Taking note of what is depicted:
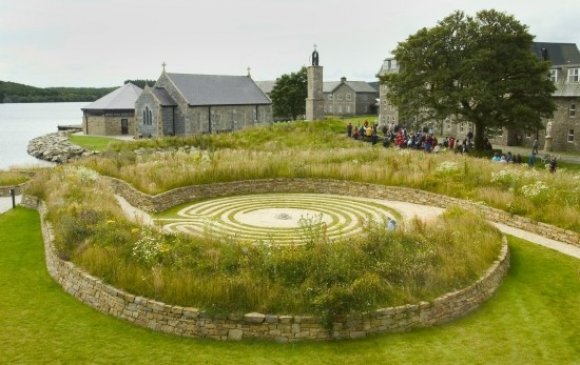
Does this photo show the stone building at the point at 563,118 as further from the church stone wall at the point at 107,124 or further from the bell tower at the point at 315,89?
the church stone wall at the point at 107,124

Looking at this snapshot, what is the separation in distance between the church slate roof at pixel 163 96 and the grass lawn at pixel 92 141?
19.7ft

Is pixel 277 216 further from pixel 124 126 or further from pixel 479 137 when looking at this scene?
pixel 124 126

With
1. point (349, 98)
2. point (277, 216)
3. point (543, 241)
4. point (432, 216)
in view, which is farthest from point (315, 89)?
point (349, 98)

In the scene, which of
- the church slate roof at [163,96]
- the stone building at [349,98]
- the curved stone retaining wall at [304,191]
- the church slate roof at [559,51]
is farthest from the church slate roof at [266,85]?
the curved stone retaining wall at [304,191]

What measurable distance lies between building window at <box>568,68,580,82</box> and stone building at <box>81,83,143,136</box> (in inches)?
1737

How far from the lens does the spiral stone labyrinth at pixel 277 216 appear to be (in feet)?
56.2

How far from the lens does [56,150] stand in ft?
168

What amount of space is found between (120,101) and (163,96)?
40.4 ft

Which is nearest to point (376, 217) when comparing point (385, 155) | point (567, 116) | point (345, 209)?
point (345, 209)

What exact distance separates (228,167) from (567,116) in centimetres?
2909

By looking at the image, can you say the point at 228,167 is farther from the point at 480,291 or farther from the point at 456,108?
the point at 456,108

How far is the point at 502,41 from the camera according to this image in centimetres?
3375

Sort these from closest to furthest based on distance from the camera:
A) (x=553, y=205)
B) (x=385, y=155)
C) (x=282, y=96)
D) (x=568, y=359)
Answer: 1. (x=568, y=359)
2. (x=553, y=205)
3. (x=385, y=155)
4. (x=282, y=96)

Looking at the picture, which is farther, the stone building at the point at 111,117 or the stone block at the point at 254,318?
the stone building at the point at 111,117
